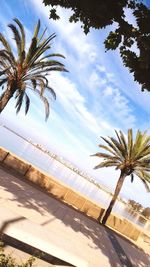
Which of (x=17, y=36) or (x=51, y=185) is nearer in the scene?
(x=51, y=185)

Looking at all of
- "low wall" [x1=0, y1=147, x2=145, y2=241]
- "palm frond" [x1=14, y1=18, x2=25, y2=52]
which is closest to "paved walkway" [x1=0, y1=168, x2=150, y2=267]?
"low wall" [x1=0, y1=147, x2=145, y2=241]

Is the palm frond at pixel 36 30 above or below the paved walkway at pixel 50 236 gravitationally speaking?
above

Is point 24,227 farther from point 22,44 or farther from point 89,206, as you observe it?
point 22,44

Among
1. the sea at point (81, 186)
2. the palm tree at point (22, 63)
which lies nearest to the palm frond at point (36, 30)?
the palm tree at point (22, 63)

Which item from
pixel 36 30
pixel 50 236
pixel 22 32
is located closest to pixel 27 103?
pixel 22 32

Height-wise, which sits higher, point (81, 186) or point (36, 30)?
point (36, 30)

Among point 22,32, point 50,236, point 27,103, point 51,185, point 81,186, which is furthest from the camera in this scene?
point 81,186

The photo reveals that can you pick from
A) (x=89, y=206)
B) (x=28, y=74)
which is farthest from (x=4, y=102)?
(x=89, y=206)

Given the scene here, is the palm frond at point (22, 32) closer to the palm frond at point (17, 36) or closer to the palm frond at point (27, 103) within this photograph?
the palm frond at point (17, 36)

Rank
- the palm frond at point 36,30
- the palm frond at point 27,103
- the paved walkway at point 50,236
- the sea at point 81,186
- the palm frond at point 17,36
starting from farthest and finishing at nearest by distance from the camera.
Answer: the sea at point 81,186, the palm frond at point 27,103, the palm frond at point 36,30, the palm frond at point 17,36, the paved walkway at point 50,236

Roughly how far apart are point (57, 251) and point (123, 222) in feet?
42.5

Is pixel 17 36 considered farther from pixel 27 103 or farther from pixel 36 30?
pixel 27 103

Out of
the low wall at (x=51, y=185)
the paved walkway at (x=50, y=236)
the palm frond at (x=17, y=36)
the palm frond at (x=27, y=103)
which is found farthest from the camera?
the palm frond at (x=27, y=103)

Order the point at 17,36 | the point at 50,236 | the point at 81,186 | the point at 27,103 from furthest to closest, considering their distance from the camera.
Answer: the point at 81,186
the point at 27,103
the point at 17,36
the point at 50,236
